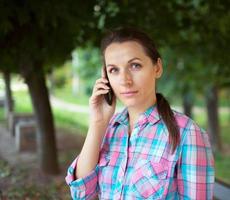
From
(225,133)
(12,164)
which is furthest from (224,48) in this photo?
(225,133)

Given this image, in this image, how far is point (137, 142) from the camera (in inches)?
71.1

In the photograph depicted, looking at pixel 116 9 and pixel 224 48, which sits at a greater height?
pixel 116 9

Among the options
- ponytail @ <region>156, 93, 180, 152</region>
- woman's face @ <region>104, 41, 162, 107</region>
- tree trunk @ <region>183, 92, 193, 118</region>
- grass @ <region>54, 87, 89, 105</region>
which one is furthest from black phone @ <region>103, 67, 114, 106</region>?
grass @ <region>54, 87, 89, 105</region>

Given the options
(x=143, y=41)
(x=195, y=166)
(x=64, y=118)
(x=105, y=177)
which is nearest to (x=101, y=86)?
(x=143, y=41)

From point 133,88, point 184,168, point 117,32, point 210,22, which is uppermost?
point 210,22

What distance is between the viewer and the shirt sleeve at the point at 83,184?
1.88m

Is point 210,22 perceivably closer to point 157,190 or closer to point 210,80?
point 210,80

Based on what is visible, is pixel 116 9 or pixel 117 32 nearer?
pixel 117 32

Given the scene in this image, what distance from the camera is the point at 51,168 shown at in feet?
17.6

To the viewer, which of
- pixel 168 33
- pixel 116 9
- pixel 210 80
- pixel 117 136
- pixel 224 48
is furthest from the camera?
pixel 210 80

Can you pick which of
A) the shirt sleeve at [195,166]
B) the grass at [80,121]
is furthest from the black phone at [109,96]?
the grass at [80,121]

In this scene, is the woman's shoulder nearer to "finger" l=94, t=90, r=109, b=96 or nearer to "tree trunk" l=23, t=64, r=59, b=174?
"finger" l=94, t=90, r=109, b=96

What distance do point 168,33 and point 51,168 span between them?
2.80 m

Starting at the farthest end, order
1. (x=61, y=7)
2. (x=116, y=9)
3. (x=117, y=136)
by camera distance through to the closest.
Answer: (x=116, y=9) → (x=61, y=7) → (x=117, y=136)
